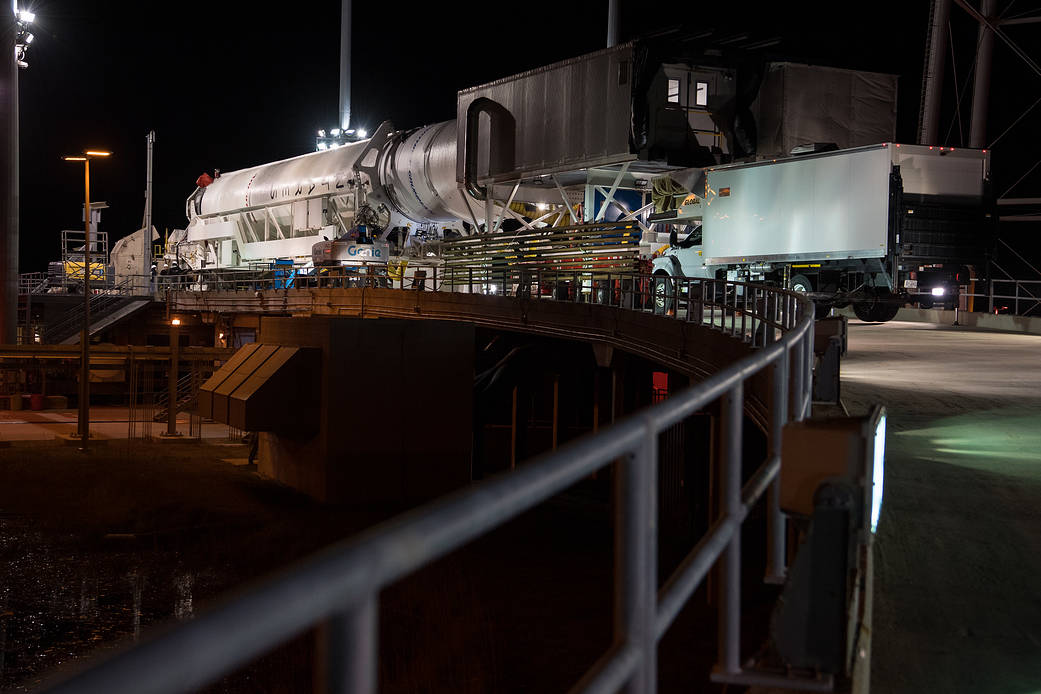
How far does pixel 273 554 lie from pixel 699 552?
610 inches

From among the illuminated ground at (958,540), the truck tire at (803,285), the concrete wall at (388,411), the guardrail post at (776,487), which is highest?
the truck tire at (803,285)

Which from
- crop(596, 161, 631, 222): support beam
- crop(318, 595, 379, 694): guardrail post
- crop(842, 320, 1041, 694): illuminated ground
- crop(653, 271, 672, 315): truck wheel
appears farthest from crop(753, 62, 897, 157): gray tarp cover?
crop(318, 595, 379, 694): guardrail post

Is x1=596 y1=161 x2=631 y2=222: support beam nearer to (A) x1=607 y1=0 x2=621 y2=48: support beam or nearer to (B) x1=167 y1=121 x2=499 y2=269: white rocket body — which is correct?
(B) x1=167 y1=121 x2=499 y2=269: white rocket body

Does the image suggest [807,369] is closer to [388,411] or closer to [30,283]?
[388,411]

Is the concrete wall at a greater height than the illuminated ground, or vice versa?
the illuminated ground

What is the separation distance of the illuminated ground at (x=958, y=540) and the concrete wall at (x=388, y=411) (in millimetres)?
11292

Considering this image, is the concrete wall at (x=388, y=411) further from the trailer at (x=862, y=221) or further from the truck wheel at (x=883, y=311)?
the truck wheel at (x=883, y=311)

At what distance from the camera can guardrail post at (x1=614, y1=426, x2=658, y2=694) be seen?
2.20 m

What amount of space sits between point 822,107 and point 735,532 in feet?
74.0

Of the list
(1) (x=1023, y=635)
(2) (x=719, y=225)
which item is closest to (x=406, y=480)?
(2) (x=719, y=225)

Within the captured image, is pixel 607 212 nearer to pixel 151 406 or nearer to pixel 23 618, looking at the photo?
pixel 23 618

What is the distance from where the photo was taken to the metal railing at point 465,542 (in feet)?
3.24

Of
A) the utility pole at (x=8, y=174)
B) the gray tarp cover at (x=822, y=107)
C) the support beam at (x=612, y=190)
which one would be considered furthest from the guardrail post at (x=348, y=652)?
the utility pole at (x=8, y=174)

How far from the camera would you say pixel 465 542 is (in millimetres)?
1454
